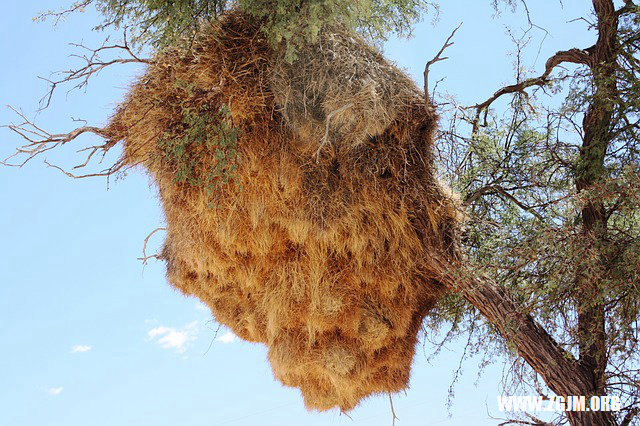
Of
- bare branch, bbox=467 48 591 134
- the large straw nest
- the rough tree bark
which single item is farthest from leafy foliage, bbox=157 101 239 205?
bare branch, bbox=467 48 591 134

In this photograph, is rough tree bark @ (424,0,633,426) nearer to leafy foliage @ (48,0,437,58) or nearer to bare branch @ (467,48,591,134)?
bare branch @ (467,48,591,134)

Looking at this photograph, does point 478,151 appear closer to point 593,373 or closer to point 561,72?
point 561,72

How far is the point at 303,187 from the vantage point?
4.11 metres

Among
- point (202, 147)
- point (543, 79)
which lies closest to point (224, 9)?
point (202, 147)

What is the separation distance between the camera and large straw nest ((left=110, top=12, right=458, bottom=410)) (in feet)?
12.9

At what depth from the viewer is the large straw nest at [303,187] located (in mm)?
3922

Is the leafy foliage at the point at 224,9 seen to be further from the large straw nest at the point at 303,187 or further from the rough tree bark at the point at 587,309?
the rough tree bark at the point at 587,309

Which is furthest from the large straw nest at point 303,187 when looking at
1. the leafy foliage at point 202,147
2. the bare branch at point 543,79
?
the bare branch at point 543,79

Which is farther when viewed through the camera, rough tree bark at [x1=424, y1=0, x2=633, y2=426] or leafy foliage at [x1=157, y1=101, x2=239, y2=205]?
rough tree bark at [x1=424, y1=0, x2=633, y2=426]

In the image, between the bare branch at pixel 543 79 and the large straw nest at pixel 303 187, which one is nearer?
the large straw nest at pixel 303 187

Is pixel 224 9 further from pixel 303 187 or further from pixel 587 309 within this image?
pixel 587 309

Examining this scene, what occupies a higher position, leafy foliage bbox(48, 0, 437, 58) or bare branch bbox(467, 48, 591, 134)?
bare branch bbox(467, 48, 591, 134)

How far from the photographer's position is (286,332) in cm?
468

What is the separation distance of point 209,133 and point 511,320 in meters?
2.22
